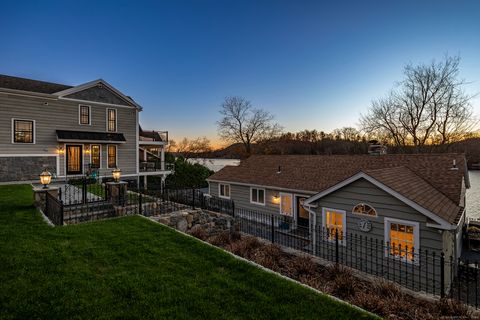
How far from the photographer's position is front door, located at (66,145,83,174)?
19.0 m

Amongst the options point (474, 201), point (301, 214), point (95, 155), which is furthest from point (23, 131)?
point (474, 201)

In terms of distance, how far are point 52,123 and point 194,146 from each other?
31.2m

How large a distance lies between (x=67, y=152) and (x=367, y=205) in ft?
66.8

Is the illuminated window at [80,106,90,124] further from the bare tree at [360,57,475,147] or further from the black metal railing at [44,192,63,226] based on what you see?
the bare tree at [360,57,475,147]

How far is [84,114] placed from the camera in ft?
64.1

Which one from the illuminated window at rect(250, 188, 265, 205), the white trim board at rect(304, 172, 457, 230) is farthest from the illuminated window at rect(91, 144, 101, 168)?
the white trim board at rect(304, 172, 457, 230)

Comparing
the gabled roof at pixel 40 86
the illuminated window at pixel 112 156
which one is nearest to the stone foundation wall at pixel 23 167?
the illuminated window at pixel 112 156

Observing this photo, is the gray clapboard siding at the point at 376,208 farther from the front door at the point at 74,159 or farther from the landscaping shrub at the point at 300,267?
the front door at the point at 74,159

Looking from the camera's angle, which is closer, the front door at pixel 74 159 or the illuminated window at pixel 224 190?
the front door at pixel 74 159

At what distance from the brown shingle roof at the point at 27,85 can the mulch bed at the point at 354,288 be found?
64.6 ft

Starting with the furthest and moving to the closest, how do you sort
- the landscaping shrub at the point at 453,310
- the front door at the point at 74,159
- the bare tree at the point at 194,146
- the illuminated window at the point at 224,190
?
the bare tree at the point at 194,146
the illuminated window at the point at 224,190
the front door at the point at 74,159
the landscaping shrub at the point at 453,310

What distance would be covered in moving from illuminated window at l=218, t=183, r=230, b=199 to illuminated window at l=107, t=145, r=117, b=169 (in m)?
9.07

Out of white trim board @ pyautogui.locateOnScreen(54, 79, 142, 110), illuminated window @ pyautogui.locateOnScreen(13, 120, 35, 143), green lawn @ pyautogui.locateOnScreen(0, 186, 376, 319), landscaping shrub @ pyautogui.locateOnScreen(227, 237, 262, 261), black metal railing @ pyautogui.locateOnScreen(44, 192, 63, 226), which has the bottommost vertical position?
landscaping shrub @ pyautogui.locateOnScreen(227, 237, 262, 261)

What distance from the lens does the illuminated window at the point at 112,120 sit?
2062 cm
